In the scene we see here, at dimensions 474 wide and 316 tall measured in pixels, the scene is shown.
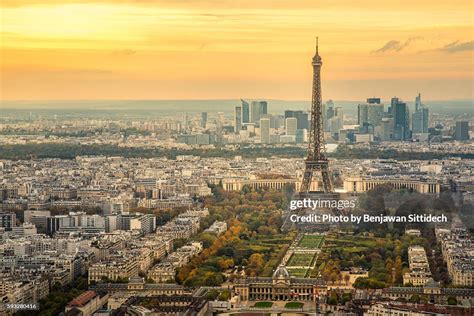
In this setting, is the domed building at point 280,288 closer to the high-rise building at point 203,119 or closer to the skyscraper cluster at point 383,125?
the skyscraper cluster at point 383,125

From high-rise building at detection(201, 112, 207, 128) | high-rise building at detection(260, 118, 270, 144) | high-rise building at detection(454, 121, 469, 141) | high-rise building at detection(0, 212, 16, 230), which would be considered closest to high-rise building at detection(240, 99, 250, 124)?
high-rise building at detection(260, 118, 270, 144)

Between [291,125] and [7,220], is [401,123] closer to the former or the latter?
[291,125]

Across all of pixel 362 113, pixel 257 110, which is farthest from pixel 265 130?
pixel 362 113

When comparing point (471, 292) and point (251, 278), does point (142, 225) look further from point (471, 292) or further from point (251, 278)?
point (471, 292)

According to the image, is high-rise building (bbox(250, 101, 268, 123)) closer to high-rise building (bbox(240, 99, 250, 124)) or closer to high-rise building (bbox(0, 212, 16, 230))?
high-rise building (bbox(240, 99, 250, 124))

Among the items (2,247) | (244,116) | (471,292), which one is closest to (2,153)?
(244,116)

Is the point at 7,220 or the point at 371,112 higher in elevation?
the point at 371,112
